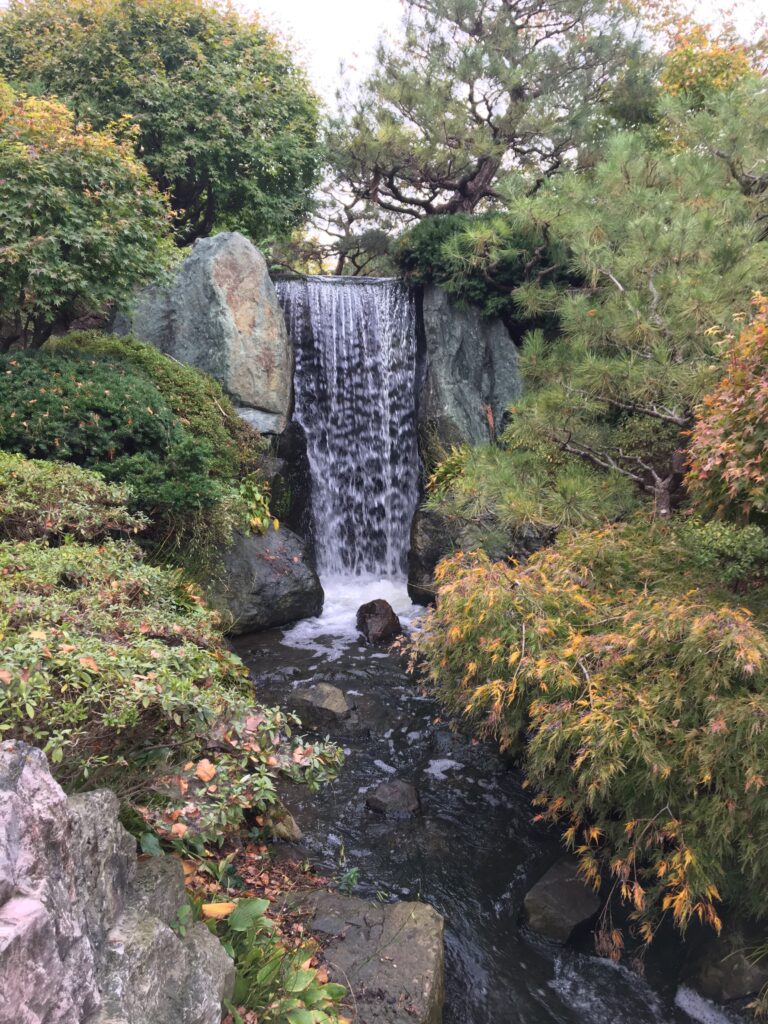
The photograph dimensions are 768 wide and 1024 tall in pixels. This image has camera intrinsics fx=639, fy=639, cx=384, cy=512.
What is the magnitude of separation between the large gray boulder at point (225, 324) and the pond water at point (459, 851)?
391cm

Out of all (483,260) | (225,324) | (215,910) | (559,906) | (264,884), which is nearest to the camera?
(215,910)

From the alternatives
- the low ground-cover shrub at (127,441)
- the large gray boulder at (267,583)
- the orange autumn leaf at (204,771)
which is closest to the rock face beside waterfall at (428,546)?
the large gray boulder at (267,583)

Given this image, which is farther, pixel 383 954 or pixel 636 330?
pixel 636 330

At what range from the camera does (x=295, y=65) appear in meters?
Answer: 12.7

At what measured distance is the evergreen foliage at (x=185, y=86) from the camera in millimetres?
10766

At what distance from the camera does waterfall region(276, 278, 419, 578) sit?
1023 centimetres

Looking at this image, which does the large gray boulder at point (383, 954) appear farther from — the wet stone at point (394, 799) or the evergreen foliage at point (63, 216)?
the evergreen foliage at point (63, 216)

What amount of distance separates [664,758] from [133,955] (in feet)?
7.92

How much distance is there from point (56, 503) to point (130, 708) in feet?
9.96

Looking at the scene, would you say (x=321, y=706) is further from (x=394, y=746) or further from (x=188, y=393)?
(x=188, y=393)

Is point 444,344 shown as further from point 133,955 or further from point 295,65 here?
point 133,955

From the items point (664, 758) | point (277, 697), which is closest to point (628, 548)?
point (664, 758)

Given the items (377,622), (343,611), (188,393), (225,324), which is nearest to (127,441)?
(188,393)

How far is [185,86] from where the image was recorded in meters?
11.0
